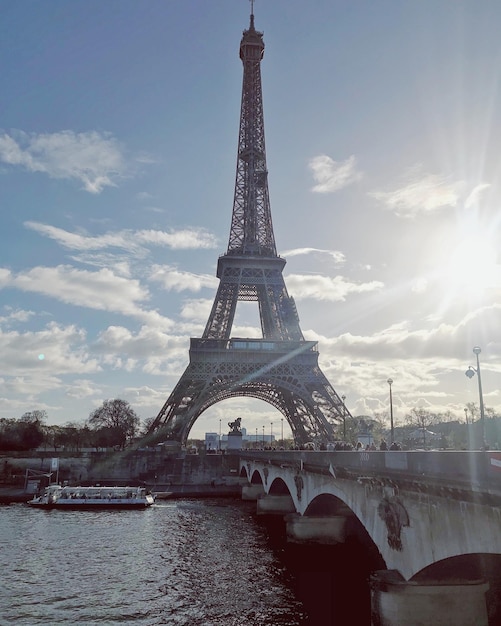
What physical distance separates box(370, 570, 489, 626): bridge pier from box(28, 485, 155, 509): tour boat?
166ft

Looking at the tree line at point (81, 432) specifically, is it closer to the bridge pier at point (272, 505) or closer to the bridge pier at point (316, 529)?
the bridge pier at point (272, 505)

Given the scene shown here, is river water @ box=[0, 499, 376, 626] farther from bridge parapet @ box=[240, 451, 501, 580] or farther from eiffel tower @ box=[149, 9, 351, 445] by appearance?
eiffel tower @ box=[149, 9, 351, 445]

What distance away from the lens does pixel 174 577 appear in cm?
2939

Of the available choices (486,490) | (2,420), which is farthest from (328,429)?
(2,420)

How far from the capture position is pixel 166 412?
80812 millimetres

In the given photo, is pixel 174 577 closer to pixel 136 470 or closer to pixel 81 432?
pixel 136 470

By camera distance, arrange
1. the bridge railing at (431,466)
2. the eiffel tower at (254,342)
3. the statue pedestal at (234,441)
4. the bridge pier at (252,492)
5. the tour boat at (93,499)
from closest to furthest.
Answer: the bridge railing at (431,466)
the tour boat at (93,499)
the bridge pier at (252,492)
the eiffel tower at (254,342)
the statue pedestal at (234,441)

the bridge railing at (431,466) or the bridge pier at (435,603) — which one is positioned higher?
the bridge railing at (431,466)

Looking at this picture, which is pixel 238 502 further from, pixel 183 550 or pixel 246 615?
pixel 246 615

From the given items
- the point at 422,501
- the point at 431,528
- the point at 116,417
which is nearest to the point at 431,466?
the point at 422,501

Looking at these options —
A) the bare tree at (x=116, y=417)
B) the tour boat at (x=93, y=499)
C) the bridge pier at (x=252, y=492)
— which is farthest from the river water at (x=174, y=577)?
the bare tree at (x=116, y=417)

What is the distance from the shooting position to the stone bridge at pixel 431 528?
13.8 meters

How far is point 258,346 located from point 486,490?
67674 millimetres

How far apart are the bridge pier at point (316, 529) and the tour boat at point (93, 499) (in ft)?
103
